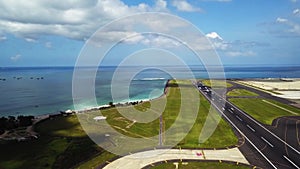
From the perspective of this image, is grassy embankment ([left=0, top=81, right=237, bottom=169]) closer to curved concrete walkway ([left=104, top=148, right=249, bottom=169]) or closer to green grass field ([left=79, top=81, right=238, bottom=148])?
green grass field ([left=79, top=81, right=238, bottom=148])

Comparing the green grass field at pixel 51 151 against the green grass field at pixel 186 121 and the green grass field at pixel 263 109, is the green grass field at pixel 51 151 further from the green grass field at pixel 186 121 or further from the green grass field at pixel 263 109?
the green grass field at pixel 263 109

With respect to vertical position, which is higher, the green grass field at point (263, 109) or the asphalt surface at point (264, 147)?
the green grass field at point (263, 109)

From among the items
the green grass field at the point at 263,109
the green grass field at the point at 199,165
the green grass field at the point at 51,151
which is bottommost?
the green grass field at the point at 199,165

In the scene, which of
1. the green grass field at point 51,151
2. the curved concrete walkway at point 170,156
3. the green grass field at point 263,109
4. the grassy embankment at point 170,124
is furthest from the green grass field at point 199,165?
the green grass field at point 263,109

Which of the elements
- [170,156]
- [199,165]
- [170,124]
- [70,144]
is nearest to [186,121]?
[170,124]

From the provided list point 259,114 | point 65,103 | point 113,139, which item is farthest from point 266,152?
point 65,103

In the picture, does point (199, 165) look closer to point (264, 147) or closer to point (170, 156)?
point (170, 156)

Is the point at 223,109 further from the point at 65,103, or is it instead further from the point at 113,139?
the point at 65,103
